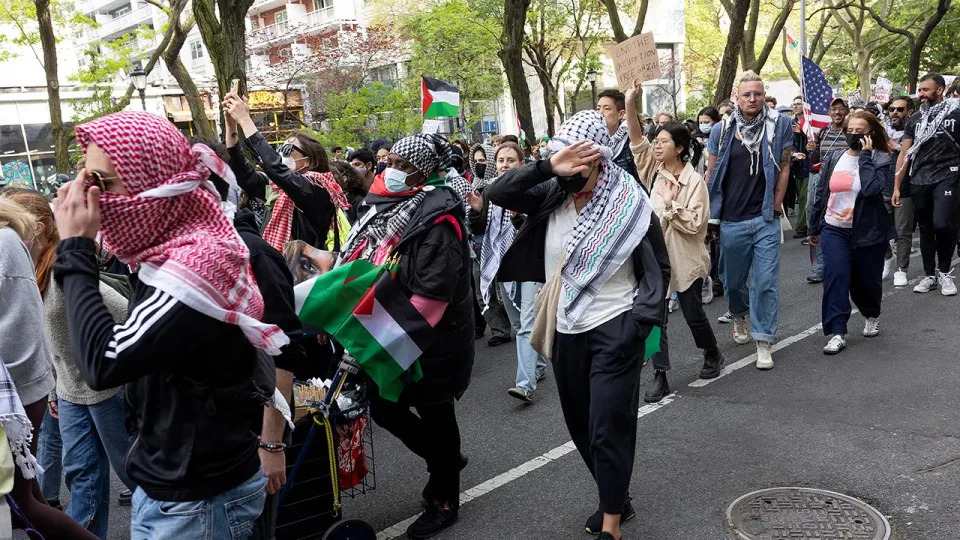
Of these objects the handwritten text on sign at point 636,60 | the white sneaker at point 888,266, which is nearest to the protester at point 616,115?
the handwritten text on sign at point 636,60

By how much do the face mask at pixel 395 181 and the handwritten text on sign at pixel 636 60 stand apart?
3602mm

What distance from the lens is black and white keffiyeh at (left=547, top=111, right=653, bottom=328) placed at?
3.83m

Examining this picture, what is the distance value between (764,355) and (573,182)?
335 centimetres

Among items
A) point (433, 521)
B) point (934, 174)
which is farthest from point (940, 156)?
point (433, 521)

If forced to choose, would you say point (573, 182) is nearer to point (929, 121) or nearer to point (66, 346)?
point (66, 346)

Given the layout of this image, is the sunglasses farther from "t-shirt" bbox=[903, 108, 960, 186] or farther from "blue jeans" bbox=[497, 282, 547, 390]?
"t-shirt" bbox=[903, 108, 960, 186]

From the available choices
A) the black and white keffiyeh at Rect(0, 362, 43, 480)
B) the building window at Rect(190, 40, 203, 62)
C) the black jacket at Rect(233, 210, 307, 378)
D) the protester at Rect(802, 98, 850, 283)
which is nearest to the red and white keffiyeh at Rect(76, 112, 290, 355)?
the black jacket at Rect(233, 210, 307, 378)

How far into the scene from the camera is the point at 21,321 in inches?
143

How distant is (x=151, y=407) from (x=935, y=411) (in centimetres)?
481

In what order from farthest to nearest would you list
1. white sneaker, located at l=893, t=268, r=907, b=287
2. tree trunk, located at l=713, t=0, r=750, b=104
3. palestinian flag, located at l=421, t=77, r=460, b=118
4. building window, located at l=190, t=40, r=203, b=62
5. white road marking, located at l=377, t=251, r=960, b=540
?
1. building window, located at l=190, t=40, r=203, b=62
2. tree trunk, located at l=713, t=0, r=750, b=104
3. white sneaker, located at l=893, t=268, r=907, b=287
4. palestinian flag, located at l=421, t=77, r=460, b=118
5. white road marking, located at l=377, t=251, r=960, b=540

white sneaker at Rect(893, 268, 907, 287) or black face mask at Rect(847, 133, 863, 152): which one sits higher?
black face mask at Rect(847, 133, 863, 152)

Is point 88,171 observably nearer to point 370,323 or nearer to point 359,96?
point 370,323

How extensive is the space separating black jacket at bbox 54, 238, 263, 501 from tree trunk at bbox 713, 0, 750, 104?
13.8 metres

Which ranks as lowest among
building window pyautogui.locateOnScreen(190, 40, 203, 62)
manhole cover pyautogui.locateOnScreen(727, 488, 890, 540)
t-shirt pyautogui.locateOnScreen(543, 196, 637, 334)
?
manhole cover pyautogui.locateOnScreen(727, 488, 890, 540)
